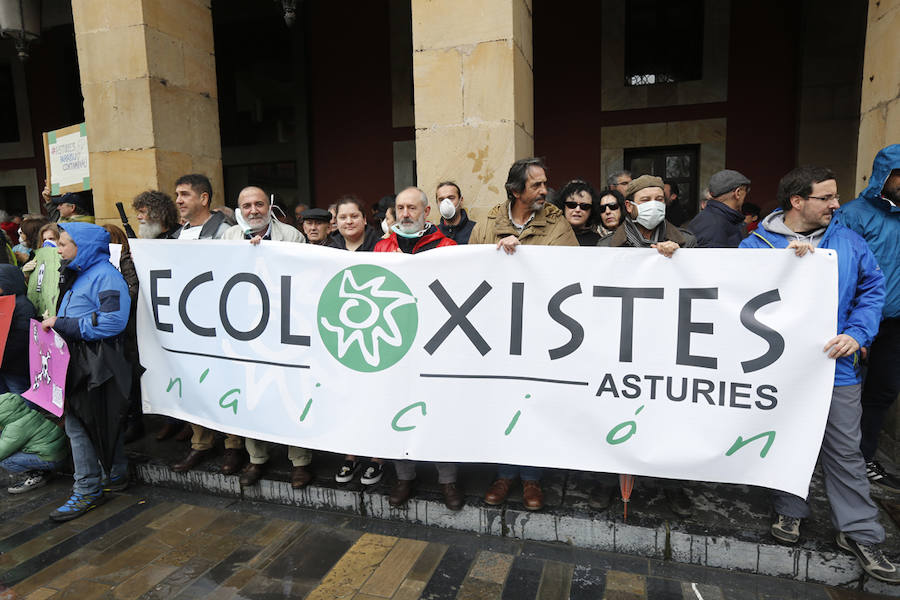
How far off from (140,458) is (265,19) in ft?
26.1

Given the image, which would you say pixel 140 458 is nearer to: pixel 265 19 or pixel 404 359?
pixel 404 359

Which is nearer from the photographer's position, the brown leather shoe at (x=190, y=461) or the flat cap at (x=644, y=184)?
the flat cap at (x=644, y=184)

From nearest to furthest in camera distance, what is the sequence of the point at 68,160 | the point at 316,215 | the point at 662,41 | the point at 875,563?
the point at 875,563
the point at 316,215
the point at 68,160
the point at 662,41

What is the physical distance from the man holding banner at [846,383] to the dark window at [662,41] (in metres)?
5.96

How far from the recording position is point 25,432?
11.1ft

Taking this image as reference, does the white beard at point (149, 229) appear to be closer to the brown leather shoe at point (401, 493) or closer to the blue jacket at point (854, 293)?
the brown leather shoe at point (401, 493)

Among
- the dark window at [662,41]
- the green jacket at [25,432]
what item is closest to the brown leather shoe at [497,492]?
the green jacket at [25,432]

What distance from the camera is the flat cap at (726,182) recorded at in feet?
11.3

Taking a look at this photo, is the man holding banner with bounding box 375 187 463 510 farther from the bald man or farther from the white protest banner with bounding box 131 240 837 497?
the bald man

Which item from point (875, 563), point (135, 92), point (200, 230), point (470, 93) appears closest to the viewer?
point (875, 563)

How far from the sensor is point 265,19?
898cm

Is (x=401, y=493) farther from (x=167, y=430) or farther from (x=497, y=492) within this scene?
(x=167, y=430)

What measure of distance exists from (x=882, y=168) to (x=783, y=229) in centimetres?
78

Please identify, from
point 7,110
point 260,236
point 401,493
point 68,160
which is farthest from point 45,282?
point 7,110
